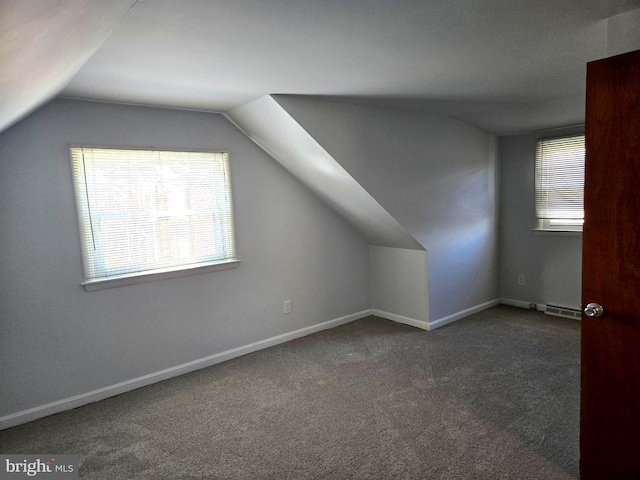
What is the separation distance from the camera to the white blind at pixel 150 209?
2712 mm

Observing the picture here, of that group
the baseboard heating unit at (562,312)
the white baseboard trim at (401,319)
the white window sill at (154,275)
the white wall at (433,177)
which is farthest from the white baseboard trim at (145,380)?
the baseboard heating unit at (562,312)

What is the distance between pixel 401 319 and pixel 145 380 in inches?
98.2

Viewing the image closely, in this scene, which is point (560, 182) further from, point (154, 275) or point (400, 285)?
point (154, 275)

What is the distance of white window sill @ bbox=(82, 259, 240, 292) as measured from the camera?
107 inches

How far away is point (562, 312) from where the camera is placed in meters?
4.13

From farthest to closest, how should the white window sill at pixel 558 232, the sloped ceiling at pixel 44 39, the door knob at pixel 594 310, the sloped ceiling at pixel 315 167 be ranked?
the white window sill at pixel 558 232 < the sloped ceiling at pixel 315 167 < the door knob at pixel 594 310 < the sloped ceiling at pixel 44 39

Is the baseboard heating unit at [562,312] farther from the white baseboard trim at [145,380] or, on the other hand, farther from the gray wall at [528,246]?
the white baseboard trim at [145,380]

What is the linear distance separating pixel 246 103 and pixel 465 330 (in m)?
2.89

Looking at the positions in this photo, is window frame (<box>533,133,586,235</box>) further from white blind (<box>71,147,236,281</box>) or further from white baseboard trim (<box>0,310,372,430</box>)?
white blind (<box>71,147,236,281</box>)

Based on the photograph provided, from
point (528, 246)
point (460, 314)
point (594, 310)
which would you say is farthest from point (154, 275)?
point (528, 246)

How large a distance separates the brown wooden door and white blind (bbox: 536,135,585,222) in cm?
269

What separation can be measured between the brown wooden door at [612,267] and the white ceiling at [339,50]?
1.27 ft

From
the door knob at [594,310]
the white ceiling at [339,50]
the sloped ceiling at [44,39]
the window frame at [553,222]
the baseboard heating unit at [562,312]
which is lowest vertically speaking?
the baseboard heating unit at [562,312]

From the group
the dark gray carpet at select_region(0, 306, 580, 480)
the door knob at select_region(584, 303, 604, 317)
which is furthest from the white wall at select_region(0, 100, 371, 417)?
the door knob at select_region(584, 303, 604, 317)
